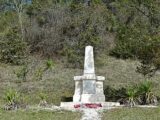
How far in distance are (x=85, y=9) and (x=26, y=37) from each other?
627 cm

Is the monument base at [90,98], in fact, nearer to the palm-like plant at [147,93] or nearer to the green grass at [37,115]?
the palm-like plant at [147,93]

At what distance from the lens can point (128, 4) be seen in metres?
43.2

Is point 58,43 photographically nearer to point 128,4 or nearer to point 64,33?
point 64,33

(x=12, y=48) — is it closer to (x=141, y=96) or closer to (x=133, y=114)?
(x=141, y=96)

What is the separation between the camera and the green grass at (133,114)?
1739 cm

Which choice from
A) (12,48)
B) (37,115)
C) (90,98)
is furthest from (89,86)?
(12,48)

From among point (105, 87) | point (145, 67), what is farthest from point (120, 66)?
point (145, 67)

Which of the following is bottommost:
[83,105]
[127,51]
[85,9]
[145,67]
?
[83,105]

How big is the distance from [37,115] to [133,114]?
3896 millimetres

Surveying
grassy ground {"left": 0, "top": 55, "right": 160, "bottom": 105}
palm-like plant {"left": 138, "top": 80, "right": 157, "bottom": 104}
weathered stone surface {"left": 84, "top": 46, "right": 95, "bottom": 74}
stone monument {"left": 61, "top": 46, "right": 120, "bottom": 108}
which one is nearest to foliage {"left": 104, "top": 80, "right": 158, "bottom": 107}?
palm-like plant {"left": 138, "top": 80, "right": 157, "bottom": 104}

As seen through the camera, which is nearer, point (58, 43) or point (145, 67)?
point (145, 67)

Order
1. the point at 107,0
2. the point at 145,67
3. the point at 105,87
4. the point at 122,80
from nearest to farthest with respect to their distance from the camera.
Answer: the point at 145,67
the point at 105,87
the point at 122,80
the point at 107,0

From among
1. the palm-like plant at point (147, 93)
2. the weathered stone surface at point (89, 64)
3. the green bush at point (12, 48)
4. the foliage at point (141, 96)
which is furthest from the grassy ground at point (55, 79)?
the palm-like plant at point (147, 93)

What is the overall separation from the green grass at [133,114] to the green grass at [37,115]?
1350 millimetres
